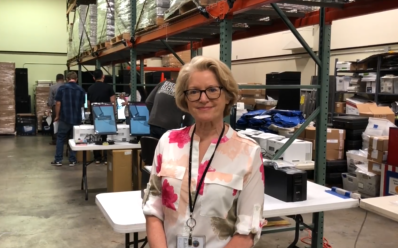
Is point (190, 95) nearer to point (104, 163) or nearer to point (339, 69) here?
point (104, 163)

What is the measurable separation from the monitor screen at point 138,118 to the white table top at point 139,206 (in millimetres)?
2315

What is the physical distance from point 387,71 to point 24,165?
21.3 feet

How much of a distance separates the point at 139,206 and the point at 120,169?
266 centimetres

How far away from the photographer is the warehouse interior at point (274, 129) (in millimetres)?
3076

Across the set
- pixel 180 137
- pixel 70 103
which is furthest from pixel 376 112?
pixel 180 137

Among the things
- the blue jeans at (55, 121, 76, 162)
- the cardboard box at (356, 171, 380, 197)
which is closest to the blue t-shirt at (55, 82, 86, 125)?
the blue jeans at (55, 121, 76, 162)

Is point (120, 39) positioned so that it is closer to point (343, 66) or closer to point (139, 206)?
point (139, 206)

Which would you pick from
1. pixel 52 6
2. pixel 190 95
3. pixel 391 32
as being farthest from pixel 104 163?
pixel 52 6

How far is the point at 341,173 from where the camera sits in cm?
567

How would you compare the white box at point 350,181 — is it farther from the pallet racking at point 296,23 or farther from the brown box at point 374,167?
the pallet racking at point 296,23

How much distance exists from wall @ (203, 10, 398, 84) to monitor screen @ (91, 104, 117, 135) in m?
3.32

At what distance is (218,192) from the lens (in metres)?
1.33

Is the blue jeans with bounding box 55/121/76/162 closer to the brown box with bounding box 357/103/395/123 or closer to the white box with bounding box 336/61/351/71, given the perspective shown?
the brown box with bounding box 357/103/395/123

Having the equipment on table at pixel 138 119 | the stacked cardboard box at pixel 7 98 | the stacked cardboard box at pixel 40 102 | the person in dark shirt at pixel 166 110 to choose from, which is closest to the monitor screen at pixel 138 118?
the equipment on table at pixel 138 119
